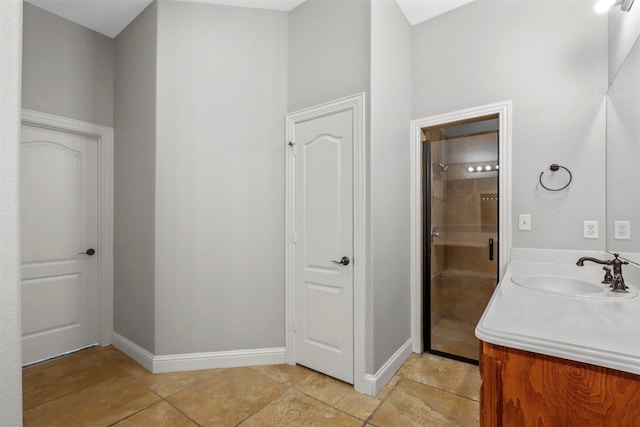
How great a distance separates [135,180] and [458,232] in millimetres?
2893

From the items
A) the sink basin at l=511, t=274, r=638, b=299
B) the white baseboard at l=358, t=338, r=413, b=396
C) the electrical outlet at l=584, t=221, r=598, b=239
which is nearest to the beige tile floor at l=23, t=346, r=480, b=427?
the white baseboard at l=358, t=338, r=413, b=396

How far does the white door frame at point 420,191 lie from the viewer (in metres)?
2.22

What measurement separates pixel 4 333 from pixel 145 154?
189 centimetres

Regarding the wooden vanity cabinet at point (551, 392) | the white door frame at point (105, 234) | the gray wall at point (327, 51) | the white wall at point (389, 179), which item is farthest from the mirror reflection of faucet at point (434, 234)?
the white door frame at point (105, 234)

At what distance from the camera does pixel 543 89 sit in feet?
6.91

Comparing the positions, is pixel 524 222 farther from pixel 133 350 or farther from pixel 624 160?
pixel 133 350

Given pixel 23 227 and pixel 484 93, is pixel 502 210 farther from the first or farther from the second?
pixel 23 227

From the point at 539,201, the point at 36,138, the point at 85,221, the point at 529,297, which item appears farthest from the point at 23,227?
the point at 539,201

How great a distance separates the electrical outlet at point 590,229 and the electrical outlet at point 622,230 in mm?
201

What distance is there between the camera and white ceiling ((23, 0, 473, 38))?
244 centimetres

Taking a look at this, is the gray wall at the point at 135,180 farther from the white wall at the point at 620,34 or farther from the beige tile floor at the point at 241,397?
the white wall at the point at 620,34

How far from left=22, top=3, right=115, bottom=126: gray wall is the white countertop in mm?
3463

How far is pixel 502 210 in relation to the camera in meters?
2.25

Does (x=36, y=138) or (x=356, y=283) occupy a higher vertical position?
(x=36, y=138)
